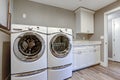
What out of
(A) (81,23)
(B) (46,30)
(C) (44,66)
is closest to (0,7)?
(B) (46,30)

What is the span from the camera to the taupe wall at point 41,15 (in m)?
2.66

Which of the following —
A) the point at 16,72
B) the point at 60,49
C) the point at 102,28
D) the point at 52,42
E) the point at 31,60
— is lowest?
the point at 16,72

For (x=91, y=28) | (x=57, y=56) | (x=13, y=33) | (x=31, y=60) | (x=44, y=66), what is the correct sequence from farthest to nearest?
(x=91, y=28) → (x=57, y=56) → (x=44, y=66) → (x=31, y=60) → (x=13, y=33)

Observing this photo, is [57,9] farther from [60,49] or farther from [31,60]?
[31,60]

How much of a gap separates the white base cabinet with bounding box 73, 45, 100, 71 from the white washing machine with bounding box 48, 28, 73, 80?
1.49ft

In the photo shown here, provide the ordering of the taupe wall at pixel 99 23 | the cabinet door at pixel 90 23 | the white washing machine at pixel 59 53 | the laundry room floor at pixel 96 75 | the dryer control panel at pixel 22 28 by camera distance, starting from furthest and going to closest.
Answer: the cabinet door at pixel 90 23 → the taupe wall at pixel 99 23 → the laundry room floor at pixel 96 75 → the white washing machine at pixel 59 53 → the dryer control panel at pixel 22 28

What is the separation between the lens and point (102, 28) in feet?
11.2

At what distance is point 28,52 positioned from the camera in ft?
5.87

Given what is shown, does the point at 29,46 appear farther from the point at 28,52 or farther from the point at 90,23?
the point at 90,23

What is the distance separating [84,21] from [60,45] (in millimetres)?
1787

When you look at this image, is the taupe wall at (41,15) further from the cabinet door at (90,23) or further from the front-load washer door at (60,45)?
the front-load washer door at (60,45)

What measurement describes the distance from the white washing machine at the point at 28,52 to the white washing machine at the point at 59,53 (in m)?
0.14

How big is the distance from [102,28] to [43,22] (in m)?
2.27

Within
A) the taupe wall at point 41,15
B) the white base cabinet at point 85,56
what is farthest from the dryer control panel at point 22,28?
the white base cabinet at point 85,56
